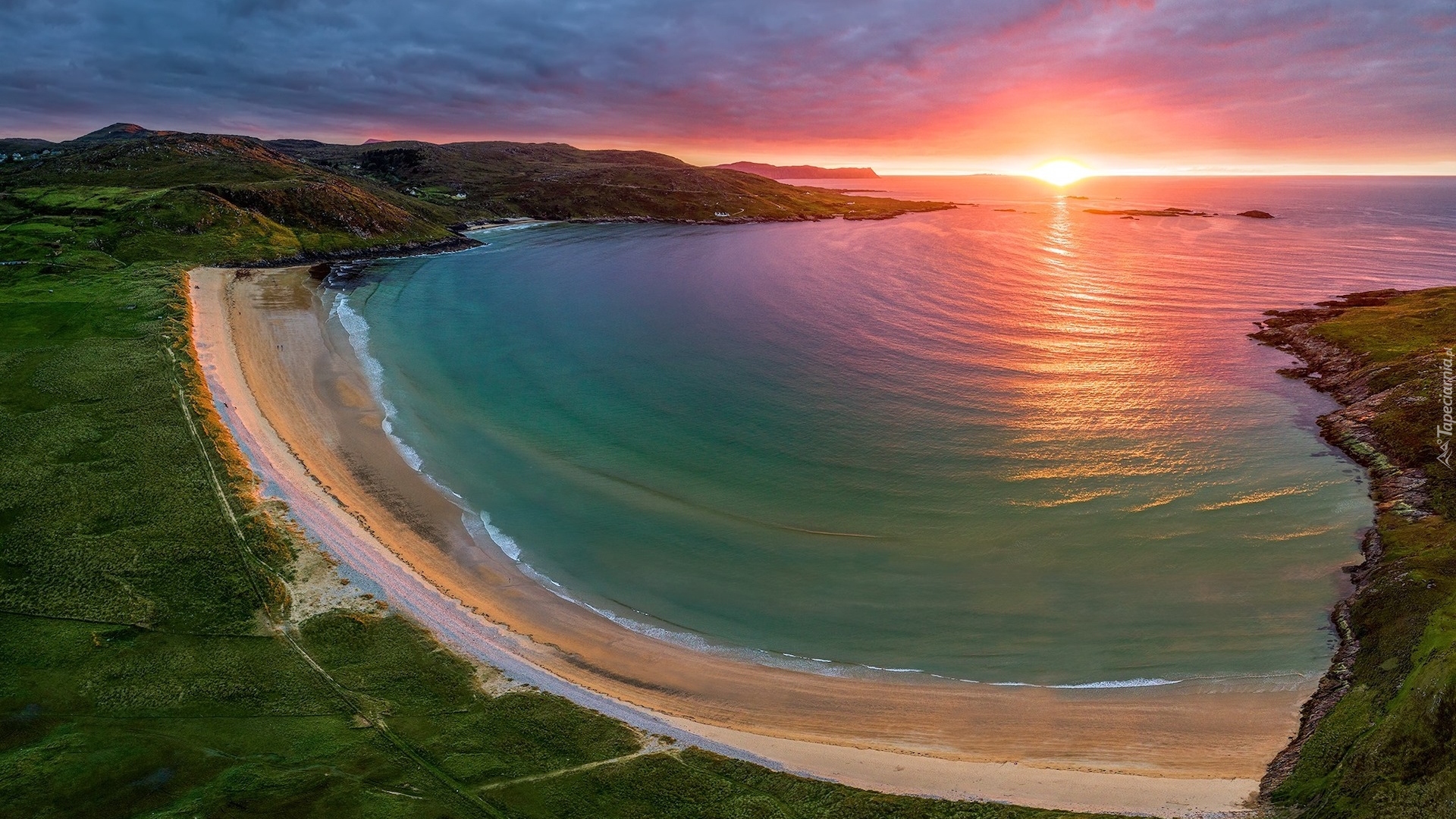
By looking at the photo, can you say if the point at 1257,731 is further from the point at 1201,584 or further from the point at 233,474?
the point at 233,474

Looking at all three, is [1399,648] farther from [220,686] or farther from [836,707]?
[220,686]

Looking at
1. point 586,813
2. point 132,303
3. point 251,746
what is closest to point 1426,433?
point 586,813

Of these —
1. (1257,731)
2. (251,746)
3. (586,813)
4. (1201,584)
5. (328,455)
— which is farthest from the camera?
(328,455)

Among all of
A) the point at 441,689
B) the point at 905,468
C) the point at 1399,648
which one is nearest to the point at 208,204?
the point at 441,689

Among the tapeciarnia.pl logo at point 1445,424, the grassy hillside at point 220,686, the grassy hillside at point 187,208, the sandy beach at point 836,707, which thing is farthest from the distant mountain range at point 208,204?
the tapeciarnia.pl logo at point 1445,424

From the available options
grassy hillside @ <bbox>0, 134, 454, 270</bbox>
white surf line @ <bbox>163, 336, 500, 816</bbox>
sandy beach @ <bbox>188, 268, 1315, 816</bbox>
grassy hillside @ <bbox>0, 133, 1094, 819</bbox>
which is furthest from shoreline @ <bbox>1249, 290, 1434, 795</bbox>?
grassy hillside @ <bbox>0, 134, 454, 270</bbox>

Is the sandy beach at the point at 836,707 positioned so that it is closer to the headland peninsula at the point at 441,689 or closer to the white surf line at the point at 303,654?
the headland peninsula at the point at 441,689

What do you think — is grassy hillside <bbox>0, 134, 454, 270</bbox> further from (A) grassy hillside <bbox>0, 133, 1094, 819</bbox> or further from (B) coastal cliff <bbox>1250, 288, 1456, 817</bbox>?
(B) coastal cliff <bbox>1250, 288, 1456, 817</bbox>
